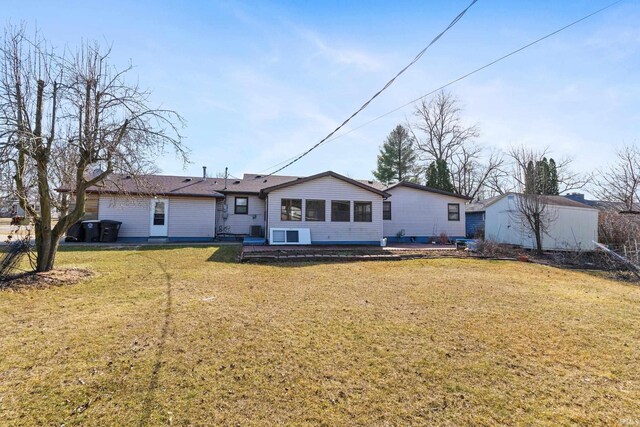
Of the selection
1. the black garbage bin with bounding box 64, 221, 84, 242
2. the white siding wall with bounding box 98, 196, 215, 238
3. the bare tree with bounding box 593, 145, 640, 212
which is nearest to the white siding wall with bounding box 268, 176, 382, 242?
the white siding wall with bounding box 98, 196, 215, 238

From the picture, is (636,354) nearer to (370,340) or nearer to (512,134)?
(370,340)

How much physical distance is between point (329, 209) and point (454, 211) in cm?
931

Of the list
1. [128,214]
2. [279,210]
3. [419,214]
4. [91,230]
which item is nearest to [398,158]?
[419,214]

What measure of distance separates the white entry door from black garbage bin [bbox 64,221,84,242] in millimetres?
2927

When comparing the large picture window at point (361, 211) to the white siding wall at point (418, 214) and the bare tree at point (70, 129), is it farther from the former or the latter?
the bare tree at point (70, 129)

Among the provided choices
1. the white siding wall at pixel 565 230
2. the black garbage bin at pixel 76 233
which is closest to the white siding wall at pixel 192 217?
the black garbage bin at pixel 76 233

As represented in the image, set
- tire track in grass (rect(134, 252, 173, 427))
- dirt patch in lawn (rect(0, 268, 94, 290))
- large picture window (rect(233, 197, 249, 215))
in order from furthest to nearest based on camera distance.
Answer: large picture window (rect(233, 197, 249, 215)) < dirt patch in lawn (rect(0, 268, 94, 290)) < tire track in grass (rect(134, 252, 173, 427))

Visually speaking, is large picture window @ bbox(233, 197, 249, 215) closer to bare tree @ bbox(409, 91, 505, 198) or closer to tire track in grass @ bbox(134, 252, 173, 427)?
tire track in grass @ bbox(134, 252, 173, 427)

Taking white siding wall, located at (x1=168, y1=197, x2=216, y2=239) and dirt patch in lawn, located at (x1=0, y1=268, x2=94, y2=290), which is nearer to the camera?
dirt patch in lawn, located at (x1=0, y1=268, x2=94, y2=290)

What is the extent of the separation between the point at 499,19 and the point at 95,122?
959cm

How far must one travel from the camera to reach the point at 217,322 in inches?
175

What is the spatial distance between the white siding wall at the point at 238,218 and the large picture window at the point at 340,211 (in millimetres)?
4810

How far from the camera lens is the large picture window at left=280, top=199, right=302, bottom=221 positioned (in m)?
14.0

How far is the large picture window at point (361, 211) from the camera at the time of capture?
14789 mm
